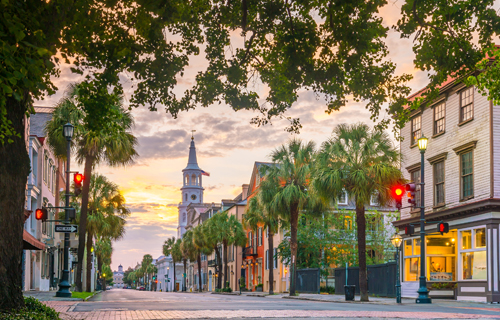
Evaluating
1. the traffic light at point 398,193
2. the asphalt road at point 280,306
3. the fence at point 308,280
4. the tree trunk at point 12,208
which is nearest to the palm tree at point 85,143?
the asphalt road at point 280,306

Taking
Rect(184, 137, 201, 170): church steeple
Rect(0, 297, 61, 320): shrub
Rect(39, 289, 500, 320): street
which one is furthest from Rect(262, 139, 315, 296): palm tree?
Rect(184, 137, 201, 170): church steeple

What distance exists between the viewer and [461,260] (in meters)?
28.0

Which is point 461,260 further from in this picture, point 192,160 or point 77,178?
point 192,160

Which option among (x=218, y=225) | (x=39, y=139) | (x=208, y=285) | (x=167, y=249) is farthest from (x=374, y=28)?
(x=167, y=249)

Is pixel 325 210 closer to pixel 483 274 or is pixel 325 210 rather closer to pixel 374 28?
pixel 483 274

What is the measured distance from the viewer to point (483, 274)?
25891 millimetres

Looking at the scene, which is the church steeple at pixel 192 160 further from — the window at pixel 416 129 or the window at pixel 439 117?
the window at pixel 439 117

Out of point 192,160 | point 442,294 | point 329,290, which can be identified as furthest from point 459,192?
point 192,160

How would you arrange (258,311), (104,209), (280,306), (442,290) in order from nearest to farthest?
(258,311)
(280,306)
(442,290)
(104,209)

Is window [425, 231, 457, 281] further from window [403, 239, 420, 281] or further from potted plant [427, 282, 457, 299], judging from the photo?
window [403, 239, 420, 281]

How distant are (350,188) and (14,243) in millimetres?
21125

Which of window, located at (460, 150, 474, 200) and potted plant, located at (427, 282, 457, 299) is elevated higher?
window, located at (460, 150, 474, 200)

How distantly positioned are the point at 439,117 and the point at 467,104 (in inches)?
110

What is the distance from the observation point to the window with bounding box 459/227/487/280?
2609 cm
